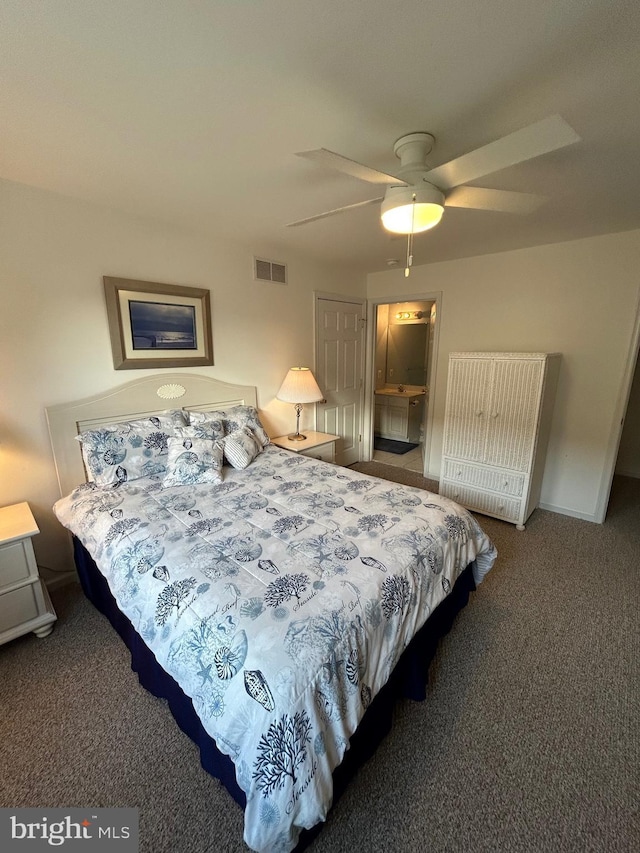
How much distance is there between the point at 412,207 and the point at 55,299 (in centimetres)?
214

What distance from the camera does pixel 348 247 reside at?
3.10m

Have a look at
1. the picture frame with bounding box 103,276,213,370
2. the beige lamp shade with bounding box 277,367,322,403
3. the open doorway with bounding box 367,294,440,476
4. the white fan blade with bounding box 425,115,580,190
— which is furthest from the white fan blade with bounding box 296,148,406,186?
the open doorway with bounding box 367,294,440,476

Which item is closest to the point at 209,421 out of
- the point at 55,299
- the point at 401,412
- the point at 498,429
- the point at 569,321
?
the point at 55,299

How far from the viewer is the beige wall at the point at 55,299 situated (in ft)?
6.57

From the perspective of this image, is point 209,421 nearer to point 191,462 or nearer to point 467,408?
point 191,462

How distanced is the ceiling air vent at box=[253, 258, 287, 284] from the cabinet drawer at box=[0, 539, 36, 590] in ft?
8.38

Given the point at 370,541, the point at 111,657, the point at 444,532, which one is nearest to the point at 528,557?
the point at 444,532

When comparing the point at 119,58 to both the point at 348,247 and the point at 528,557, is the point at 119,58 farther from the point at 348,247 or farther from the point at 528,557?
the point at 528,557

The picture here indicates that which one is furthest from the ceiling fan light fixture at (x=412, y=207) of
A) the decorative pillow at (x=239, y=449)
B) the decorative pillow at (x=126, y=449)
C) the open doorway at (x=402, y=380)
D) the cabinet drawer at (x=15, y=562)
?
the open doorway at (x=402, y=380)

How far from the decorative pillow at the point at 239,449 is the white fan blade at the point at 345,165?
1732 mm

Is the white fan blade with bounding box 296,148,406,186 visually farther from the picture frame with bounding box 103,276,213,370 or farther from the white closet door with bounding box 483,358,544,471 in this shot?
the white closet door with bounding box 483,358,544,471

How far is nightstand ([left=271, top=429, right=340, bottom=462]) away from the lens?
3186 millimetres

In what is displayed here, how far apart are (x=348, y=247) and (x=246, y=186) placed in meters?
1.34

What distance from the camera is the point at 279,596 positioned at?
1.21 m
